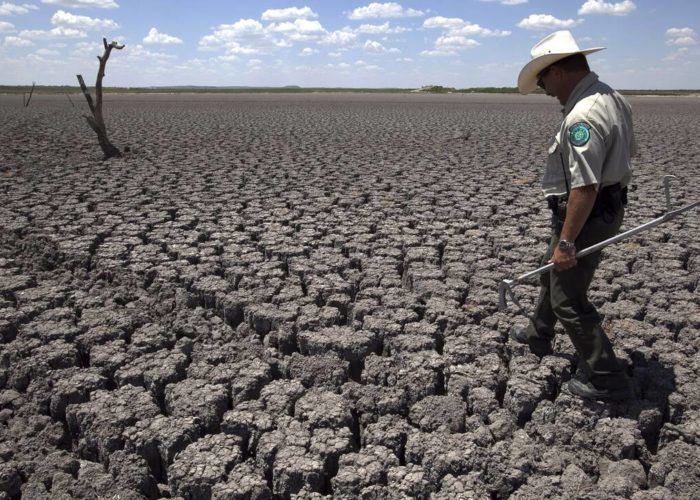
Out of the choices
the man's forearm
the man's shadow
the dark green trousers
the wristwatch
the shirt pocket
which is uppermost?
the shirt pocket

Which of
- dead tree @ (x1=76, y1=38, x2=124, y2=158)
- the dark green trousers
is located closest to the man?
the dark green trousers

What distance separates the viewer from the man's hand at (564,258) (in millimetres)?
2332

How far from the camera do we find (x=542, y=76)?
245 cm

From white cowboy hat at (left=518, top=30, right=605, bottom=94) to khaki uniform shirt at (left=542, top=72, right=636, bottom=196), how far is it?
15 cm

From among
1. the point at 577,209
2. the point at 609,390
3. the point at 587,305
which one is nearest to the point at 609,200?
the point at 577,209

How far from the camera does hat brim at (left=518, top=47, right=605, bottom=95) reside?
7.50 ft

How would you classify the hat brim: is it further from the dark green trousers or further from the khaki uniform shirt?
the dark green trousers

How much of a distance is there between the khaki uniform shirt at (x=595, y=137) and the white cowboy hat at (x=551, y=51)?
15cm

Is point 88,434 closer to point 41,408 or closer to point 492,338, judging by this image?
point 41,408

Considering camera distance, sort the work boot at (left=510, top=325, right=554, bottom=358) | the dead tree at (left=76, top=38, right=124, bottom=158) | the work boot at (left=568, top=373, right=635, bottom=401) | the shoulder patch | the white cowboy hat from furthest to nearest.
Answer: the dead tree at (left=76, top=38, right=124, bottom=158) → the work boot at (left=510, top=325, right=554, bottom=358) → the work boot at (left=568, top=373, right=635, bottom=401) → the white cowboy hat → the shoulder patch

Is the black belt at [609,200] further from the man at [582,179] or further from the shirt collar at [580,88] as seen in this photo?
the shirt collar at [580,88]

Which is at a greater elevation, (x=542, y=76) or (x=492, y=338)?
(x=542, y=76)

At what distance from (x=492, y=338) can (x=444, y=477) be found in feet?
3.82

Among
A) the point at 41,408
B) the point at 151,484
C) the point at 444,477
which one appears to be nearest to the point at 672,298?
the point at 444,477
